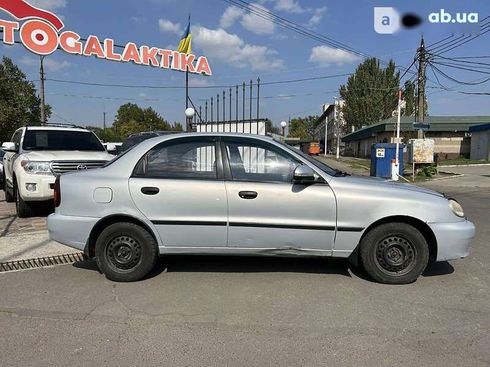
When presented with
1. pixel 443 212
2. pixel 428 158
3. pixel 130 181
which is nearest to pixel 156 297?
pixel 130 181

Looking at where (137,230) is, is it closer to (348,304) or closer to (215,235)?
(215,235)

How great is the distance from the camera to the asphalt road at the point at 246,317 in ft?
10.5

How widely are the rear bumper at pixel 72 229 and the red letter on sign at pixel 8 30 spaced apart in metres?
11.0

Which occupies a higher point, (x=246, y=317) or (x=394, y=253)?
(x=394, y=253)

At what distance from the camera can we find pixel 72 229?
15.8ft

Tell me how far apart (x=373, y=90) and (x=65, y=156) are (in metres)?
54.8

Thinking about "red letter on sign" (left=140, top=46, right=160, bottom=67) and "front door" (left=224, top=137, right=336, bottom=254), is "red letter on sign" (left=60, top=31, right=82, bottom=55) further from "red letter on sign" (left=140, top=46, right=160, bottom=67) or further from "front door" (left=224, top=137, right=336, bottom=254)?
"front door" (left=224, top=137, right=336, bottom=254)

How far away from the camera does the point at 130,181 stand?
4.72 meters

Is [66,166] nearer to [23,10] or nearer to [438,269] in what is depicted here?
[438,269]

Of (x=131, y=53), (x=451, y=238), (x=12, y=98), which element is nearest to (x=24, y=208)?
(x=451, y=238)

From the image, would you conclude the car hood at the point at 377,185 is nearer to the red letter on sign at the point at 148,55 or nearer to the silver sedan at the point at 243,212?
the silver sedan at the point at 243,212

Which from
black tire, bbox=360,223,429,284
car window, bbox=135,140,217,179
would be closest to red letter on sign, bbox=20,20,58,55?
car window, bbox=135,140,217,179

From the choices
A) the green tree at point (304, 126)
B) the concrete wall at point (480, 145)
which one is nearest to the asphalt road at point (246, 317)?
the concrete wall at point (480, 145)

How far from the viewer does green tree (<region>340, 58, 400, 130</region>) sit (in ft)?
189
